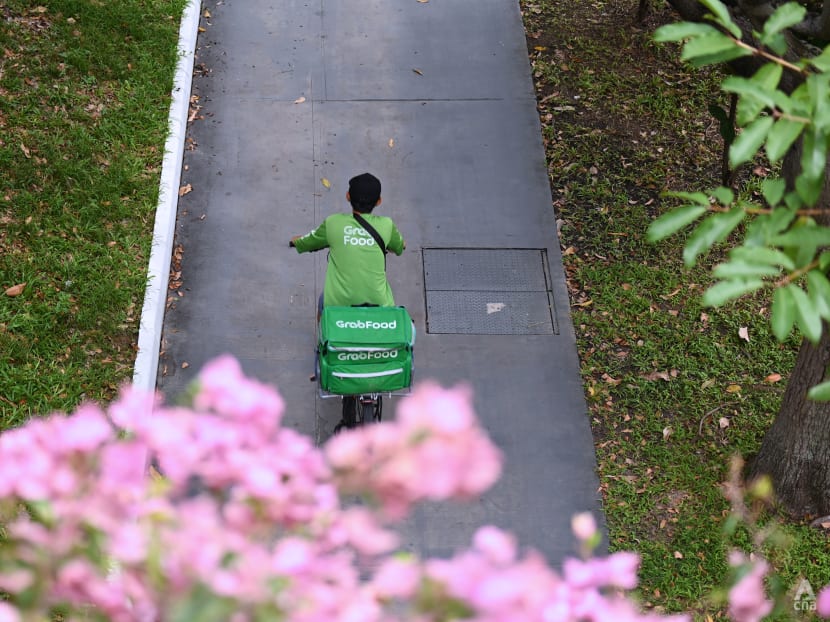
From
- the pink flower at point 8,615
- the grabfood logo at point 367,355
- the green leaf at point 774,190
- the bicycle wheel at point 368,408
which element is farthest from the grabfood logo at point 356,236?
the pink flower at point 8,615

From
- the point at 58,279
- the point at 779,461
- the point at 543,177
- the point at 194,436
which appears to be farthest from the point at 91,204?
the point at 194,436

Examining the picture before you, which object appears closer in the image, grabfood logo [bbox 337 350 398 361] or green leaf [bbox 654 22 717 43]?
green leaf [bbox 654 22 717 43]

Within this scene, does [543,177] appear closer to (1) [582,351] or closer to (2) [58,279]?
(1) [582,351]

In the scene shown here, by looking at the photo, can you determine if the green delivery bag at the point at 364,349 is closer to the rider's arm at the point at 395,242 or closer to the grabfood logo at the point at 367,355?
the grabfood logo at the point at 367,355

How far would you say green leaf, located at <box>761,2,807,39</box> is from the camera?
276 cm

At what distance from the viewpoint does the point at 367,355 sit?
16.5ft

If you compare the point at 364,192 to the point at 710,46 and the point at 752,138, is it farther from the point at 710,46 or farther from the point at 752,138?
the point at 752,138

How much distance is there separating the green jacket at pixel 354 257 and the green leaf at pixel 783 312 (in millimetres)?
2832

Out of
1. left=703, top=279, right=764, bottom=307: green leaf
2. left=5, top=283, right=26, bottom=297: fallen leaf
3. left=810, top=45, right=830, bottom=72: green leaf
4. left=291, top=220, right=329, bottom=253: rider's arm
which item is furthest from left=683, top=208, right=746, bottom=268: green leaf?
left=5, top=283, right=26, bottom=297: fallen leaf

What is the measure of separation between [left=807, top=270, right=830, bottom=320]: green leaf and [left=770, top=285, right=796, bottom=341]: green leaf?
0.06 metres

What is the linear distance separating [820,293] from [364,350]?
282cm

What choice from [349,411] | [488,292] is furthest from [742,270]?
[488,292]

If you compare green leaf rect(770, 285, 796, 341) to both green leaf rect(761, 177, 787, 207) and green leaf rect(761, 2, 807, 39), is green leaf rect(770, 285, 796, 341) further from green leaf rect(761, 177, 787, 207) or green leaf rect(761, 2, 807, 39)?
green leaf rect(761, 2, 807, 39)

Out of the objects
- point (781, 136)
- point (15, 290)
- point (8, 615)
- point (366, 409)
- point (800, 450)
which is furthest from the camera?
point (15, 290)
